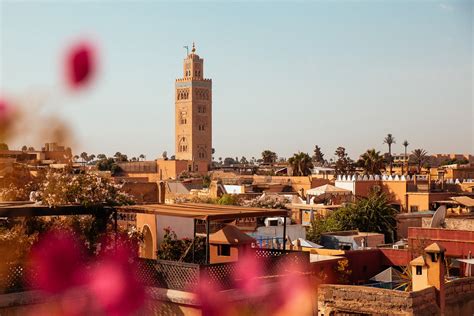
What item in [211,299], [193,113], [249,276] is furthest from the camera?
[193,113]

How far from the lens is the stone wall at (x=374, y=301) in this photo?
45.9ft

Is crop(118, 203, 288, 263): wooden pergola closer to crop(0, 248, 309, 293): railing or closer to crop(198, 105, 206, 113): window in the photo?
crop(0, 248, 309, 293): railing

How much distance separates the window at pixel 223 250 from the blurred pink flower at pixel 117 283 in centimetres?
133

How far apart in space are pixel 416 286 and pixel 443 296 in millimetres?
558

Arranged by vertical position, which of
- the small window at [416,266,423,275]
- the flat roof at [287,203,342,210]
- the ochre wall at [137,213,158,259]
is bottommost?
the small window at [416,266,423,275]

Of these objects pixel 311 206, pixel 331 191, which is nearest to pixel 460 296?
pixel 311 206

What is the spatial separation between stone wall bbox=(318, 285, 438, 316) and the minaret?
89420 mm

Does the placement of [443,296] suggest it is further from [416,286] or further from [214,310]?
[214,310]

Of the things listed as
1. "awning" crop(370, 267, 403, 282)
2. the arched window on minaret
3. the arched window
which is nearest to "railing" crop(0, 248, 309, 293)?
"awning" crop(370, 267, 403, 282)

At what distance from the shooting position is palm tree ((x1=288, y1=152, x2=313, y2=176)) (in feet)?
176

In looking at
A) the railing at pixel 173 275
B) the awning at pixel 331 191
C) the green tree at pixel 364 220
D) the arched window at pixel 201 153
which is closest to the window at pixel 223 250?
the railing at pixel 173 275

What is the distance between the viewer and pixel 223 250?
9.73 meters

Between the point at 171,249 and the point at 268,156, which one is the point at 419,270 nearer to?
the point at 171,249

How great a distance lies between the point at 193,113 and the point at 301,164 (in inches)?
2208
